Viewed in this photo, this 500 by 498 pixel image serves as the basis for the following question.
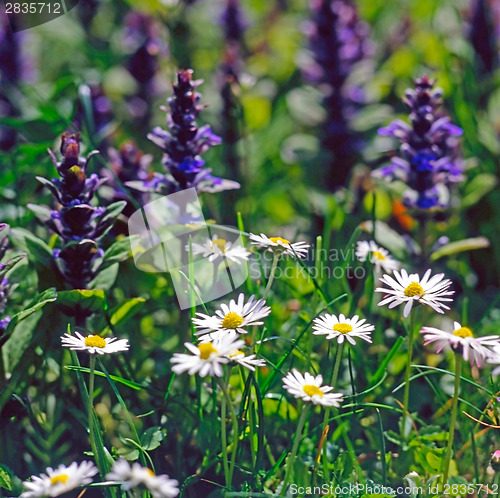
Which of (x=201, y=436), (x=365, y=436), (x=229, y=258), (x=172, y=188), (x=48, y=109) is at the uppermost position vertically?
(x=48, y=109)

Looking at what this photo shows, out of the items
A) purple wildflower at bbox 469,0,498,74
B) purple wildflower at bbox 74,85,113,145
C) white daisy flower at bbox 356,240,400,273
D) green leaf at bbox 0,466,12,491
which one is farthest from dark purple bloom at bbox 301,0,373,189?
green leaf at bbox 0,466,12,491

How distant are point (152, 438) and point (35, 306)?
44 centimetres

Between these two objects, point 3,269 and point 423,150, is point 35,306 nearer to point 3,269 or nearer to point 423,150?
point 3,269

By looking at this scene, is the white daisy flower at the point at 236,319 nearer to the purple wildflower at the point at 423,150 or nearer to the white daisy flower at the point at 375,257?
the white daisy flower at the point at 375,257

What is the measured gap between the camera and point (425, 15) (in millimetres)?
4945

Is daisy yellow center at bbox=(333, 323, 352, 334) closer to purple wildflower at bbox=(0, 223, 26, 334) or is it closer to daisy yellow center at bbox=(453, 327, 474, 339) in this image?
daisy yellow center at bbox=(453, 327, 474, 339)

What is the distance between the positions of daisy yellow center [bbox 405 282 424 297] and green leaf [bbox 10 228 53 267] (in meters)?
1.06

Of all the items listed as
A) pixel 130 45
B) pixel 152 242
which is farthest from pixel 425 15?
pixel 152 242

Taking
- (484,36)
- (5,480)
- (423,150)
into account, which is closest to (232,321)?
(5,480)

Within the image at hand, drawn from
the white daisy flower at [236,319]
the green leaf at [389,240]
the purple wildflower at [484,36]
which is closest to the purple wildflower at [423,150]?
the green leaf at [389,240]

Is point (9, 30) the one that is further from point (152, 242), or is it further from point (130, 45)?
point (152, 242)

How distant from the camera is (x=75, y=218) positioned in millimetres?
1865

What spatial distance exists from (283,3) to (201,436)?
180 inches

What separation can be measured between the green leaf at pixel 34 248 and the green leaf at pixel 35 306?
0.70ft
